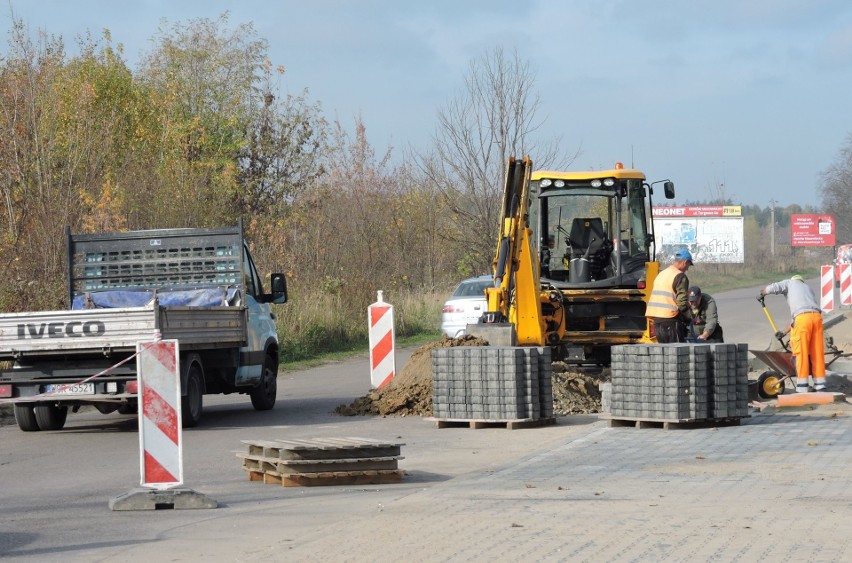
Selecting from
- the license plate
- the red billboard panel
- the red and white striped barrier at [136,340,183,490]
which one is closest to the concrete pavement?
the red and white striped barrier at [136,340,183,490]

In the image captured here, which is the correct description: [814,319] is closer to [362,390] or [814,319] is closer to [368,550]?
[362,390]

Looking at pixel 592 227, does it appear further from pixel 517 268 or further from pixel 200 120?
pixel 200 120

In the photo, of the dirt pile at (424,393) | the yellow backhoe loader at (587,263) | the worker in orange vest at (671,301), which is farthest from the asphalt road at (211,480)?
the yellow backhoe loader at (587,263)

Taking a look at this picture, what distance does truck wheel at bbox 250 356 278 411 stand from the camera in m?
16.9

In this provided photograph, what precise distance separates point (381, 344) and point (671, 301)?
412cm

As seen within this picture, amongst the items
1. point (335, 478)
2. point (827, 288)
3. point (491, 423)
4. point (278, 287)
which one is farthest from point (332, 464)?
point (827, 288)

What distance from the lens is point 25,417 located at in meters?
14.8

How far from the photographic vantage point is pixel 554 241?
1967 cm

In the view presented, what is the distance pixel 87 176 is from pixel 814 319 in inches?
543

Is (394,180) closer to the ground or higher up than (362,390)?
higher up

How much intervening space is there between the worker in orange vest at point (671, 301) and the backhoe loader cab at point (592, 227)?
2536 mm

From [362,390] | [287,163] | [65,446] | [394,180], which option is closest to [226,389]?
[65,446]

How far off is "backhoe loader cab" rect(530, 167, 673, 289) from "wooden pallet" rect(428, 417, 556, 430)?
15.3 feet

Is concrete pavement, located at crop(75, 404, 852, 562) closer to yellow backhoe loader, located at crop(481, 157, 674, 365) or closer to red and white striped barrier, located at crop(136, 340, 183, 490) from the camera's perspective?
red and white striped barrier, located at crop(136, 340, 183, 490)
